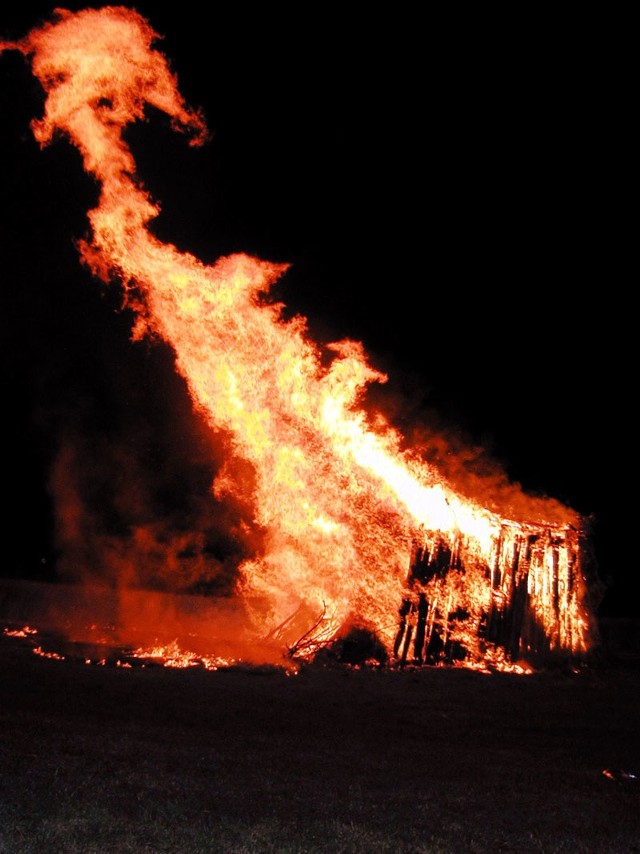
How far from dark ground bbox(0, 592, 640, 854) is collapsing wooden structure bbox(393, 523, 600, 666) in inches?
85.4

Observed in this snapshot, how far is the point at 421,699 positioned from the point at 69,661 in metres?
5.16

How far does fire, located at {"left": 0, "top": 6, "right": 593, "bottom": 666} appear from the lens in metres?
12.2

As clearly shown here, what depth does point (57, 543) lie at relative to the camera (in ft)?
66.4

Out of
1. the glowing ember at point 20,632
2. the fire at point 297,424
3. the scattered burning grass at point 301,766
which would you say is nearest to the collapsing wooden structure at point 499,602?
the fire at point 297,424

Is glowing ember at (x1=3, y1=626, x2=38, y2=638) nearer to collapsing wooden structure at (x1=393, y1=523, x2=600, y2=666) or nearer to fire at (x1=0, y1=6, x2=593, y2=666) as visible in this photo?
fire at (x1=0, y1=6, x2=593, y2=666)

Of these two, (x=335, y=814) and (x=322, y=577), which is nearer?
(x=335, y=814)

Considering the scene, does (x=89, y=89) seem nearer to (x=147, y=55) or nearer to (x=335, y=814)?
(x=147, y=55)

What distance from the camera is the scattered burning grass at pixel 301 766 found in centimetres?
381

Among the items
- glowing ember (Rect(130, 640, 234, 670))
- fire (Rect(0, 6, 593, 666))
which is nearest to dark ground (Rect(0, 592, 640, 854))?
glowing ember (Rect(130, 640, 234, 670))

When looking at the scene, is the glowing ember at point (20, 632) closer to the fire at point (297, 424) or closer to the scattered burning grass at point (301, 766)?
the scattered burning grass at point (301, 766)

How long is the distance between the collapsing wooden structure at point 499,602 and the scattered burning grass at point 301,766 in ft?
6.98

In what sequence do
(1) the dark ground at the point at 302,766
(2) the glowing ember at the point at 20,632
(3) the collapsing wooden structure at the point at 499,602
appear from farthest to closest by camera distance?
(2) the glowing ember at the point at 20,632 → (3) the collapsing wooden structure at the point at 499,602 → (1) the dark ground at the point at 302,766

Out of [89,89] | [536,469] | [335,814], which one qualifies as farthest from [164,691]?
[536,469]

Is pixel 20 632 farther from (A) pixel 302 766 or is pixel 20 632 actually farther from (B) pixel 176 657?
(A) pixel 302 766
